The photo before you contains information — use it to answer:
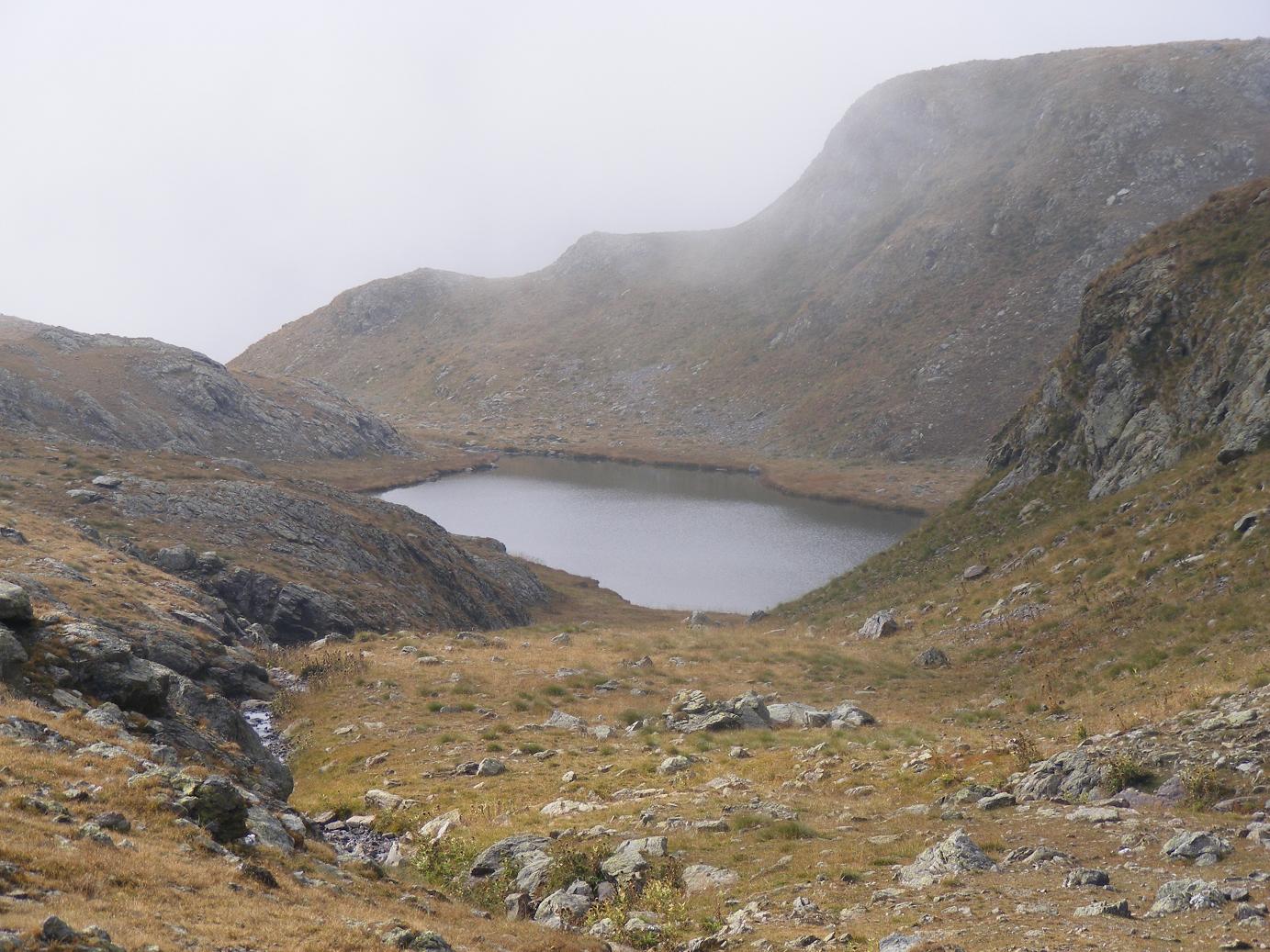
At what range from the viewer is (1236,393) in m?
34.8

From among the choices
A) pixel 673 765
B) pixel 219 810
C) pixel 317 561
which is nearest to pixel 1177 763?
pixel 673 765

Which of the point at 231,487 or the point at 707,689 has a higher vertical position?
the point at 231,487

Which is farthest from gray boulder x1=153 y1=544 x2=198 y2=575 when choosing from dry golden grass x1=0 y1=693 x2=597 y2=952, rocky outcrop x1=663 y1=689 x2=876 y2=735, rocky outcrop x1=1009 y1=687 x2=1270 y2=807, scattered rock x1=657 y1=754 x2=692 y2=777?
rocky outcrop x1=1009 y1=687 x2=1270 y2=807

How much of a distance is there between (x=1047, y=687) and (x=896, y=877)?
48.4 ft

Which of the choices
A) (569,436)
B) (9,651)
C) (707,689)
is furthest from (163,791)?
(569,436)

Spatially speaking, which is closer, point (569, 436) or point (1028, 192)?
point (1028, 192)

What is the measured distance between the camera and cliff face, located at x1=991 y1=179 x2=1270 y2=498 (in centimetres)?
3544

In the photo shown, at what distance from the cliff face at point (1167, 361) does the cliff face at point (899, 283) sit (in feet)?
223

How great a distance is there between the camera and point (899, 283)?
143 meters

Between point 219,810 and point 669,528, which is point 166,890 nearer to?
point 219,810

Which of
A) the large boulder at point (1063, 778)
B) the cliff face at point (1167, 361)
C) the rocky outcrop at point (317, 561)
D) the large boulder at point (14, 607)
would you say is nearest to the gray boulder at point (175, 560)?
the rocky outcrop at point (317, 561)

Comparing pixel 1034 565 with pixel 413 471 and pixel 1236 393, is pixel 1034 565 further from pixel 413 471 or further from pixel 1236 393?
pixel 413 471

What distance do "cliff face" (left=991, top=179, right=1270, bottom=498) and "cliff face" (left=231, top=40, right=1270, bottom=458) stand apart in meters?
67.9

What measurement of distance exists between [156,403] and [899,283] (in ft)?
366
